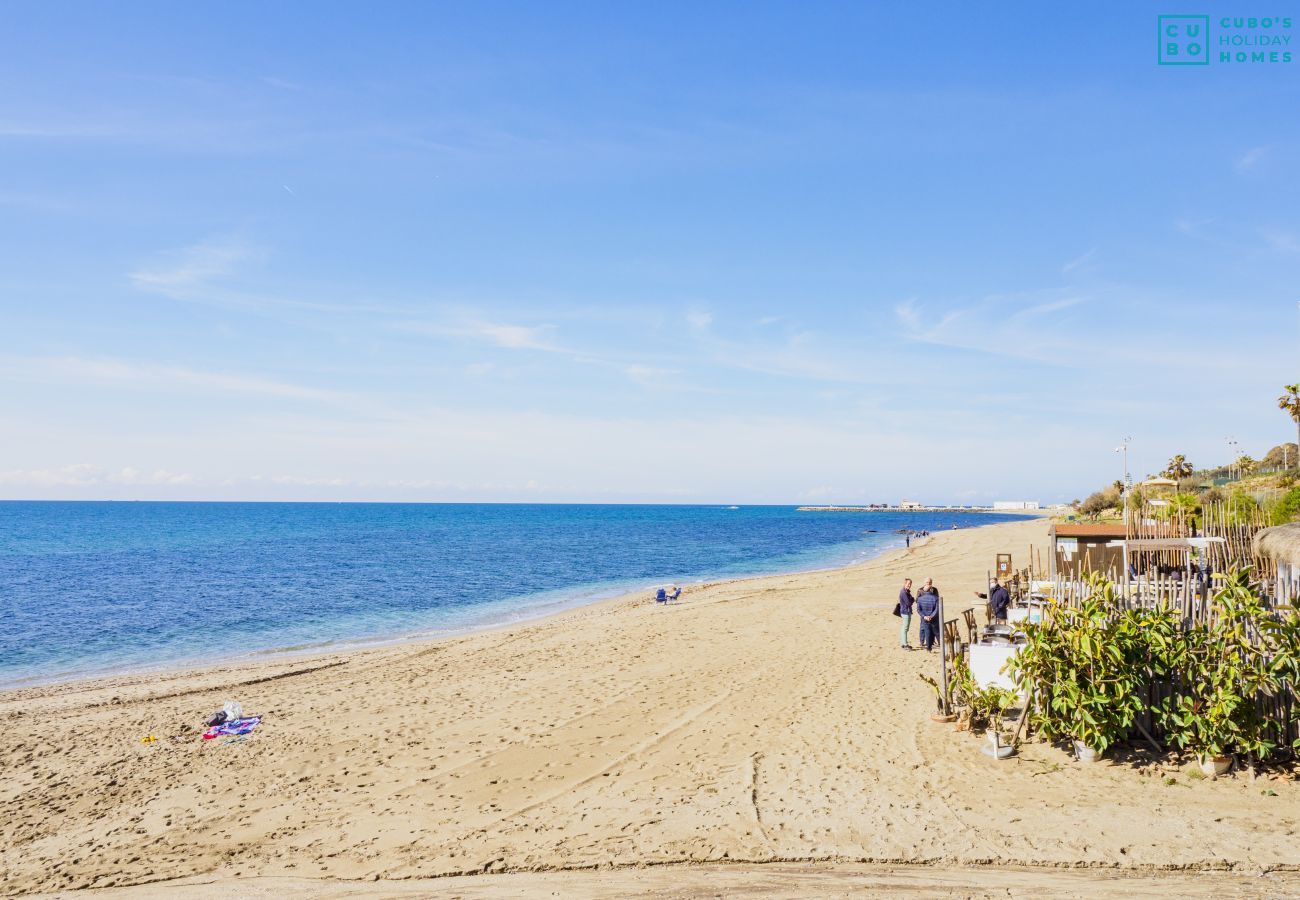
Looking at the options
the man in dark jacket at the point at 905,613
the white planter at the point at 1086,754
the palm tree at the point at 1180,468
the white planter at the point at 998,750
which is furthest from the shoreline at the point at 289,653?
the palm tree at the point at 1180,468

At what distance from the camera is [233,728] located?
12984mm

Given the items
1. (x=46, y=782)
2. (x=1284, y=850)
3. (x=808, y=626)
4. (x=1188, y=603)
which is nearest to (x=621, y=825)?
(x=1284, y=850)

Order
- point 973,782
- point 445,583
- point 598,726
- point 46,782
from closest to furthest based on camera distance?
point 973,782 → point 46,782 → point 598,726 → point 445,583

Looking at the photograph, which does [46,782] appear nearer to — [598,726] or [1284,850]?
[598,726]

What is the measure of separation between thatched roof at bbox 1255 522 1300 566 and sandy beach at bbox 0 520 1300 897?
6.28 m

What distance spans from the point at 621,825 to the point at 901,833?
2.83m

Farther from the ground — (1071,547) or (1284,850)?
(1071,547)

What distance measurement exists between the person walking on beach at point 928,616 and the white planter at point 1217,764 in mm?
7550

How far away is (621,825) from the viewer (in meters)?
8.22

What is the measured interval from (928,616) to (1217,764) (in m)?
7.77

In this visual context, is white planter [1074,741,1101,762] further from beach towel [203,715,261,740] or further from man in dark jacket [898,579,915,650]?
beach towel [203,715,261,740]

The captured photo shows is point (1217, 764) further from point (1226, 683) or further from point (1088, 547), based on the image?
point (1088, 547)

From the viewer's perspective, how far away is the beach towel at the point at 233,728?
12.7 m

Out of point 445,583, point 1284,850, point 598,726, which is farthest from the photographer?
Answer: point 445,583
